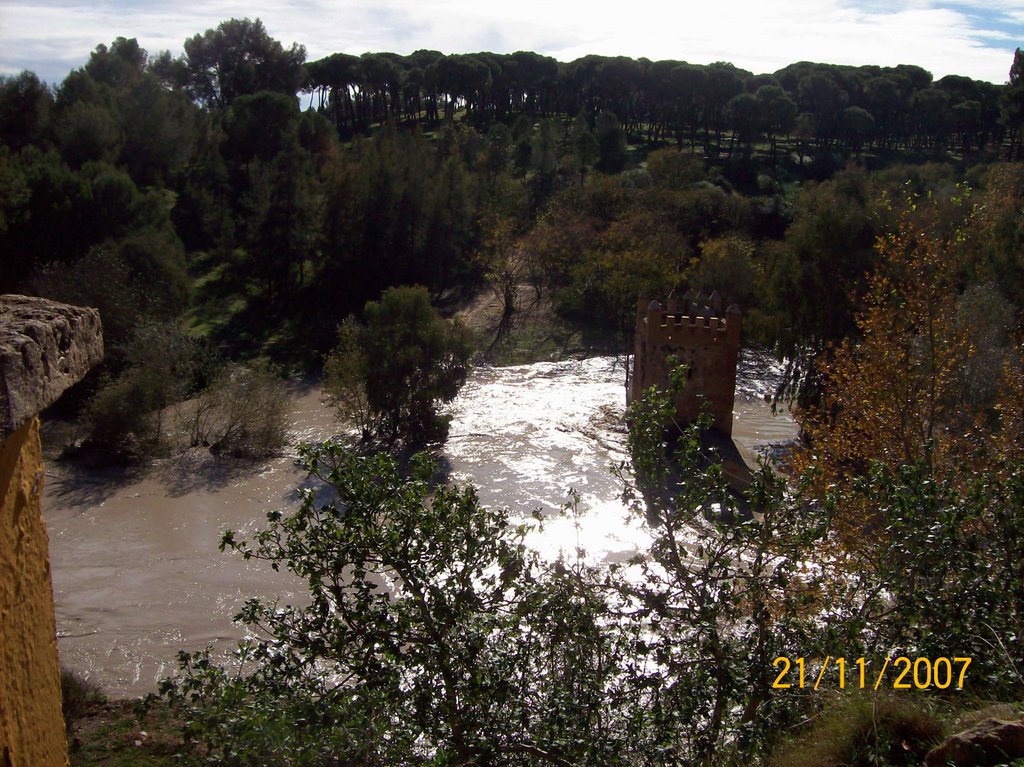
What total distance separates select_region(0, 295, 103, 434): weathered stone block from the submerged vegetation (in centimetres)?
263

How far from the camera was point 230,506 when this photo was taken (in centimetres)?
1828

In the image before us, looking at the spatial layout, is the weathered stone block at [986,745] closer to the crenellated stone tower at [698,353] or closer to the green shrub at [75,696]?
the green shrub at [75,696]

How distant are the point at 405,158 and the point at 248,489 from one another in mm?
18923

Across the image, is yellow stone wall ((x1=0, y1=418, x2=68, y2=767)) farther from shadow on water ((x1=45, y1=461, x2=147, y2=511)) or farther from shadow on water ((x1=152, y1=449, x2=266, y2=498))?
shadow on water ((x1=152, y1=449, x2=266, y2=498))

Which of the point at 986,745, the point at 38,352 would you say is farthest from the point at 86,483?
the point at 986,745

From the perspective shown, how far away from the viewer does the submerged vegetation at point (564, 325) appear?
5.39 metres

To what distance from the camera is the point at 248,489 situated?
757 inches

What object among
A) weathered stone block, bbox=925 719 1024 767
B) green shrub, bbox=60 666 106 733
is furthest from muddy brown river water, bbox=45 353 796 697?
weathered stone block, bbox=925 719 1024 767

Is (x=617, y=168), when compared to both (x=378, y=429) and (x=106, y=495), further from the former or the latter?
(x=106, y=495)

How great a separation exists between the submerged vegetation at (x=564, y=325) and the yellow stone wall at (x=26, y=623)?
1.78 meters

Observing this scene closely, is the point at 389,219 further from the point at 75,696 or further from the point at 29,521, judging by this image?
the point at 29,521

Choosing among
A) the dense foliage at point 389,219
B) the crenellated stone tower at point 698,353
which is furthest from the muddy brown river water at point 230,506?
the dense foliage at point 389,219

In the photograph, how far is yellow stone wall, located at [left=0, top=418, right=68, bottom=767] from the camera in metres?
2.94

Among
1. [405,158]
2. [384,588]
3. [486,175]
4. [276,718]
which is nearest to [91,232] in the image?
[405,158]
